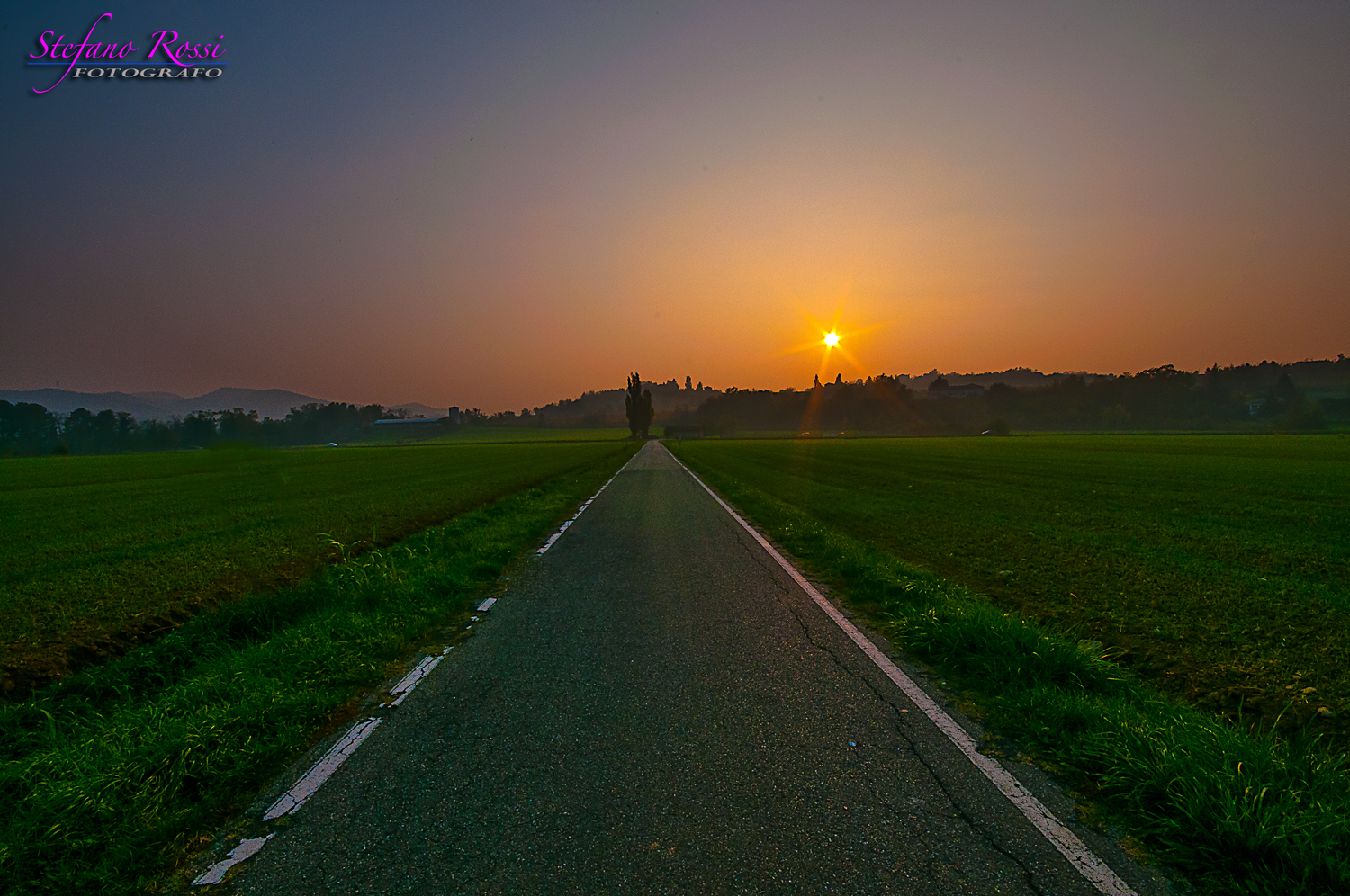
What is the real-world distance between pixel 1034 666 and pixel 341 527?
14102 mm

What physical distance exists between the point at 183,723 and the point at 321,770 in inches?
53.1

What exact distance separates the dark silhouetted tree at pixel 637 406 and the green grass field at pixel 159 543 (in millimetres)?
119559

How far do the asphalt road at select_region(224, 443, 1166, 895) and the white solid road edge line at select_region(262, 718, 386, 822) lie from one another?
0.25 feet

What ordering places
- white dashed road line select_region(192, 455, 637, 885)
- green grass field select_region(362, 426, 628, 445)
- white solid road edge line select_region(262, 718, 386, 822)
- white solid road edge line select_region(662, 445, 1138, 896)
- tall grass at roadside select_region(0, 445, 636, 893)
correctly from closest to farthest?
1. white solid road edge line select_region(662, 445, 1138, 896)
2. white dashed road line select_region(192, 455, 637, 885)
3. tall grass at roadside select_region(0, 445, 636, 893)
4. white solid road edge line select_region(262, 718, 386, 822)
5. green grass field select_region(362, 426, 628, 445)

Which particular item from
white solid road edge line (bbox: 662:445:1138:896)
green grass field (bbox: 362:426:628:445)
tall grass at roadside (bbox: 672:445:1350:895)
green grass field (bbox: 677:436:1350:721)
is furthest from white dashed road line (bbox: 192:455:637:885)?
green grass field (bbox: 362:426:628:445)

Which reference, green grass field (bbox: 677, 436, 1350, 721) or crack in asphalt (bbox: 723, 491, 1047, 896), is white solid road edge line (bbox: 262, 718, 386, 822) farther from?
green grass field (bbox: 677, 436, 1350, 721)

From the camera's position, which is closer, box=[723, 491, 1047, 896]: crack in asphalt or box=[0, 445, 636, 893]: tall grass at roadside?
box=[723, 491, 1047, 896]: crack in asphalt

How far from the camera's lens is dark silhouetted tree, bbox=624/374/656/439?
147 metres

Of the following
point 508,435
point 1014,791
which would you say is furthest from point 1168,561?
point 508,435

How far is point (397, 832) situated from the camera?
2898 mm

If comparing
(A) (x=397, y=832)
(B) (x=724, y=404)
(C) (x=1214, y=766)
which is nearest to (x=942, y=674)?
(C) (x=1214, y=766)

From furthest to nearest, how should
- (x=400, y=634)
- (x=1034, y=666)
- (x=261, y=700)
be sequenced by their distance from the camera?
1. (x=400, y=634)
2. (x=1034, y=666)
3. (x=261, y=700)

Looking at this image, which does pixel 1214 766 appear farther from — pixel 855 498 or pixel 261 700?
pixel 855 498

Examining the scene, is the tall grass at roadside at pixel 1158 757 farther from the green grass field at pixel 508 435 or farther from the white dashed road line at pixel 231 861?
the green grass field at pixel 508 435
